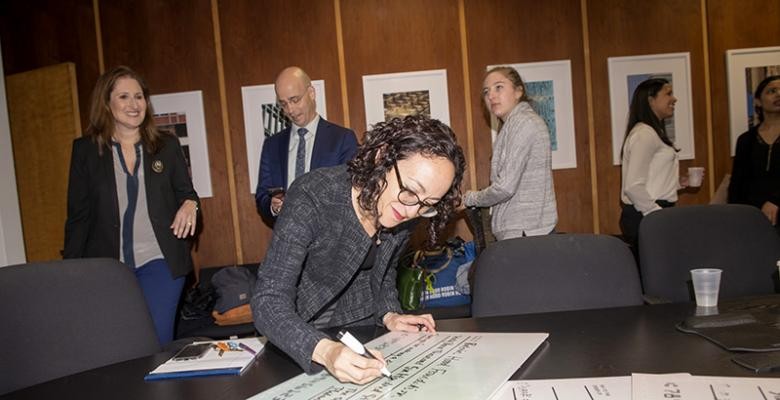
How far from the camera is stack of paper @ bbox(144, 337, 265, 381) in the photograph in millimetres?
1386

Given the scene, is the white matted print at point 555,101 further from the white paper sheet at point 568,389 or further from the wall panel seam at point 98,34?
the white paper sheet at point 568,389

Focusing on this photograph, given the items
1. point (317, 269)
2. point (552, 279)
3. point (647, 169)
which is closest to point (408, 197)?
point (317, 269)

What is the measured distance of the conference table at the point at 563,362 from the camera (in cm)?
126

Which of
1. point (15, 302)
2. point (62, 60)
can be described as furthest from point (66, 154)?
point (15, 302)

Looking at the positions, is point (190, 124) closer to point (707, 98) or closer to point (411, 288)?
point (411, 288)

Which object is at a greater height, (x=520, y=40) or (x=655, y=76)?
(x=520, y=40)

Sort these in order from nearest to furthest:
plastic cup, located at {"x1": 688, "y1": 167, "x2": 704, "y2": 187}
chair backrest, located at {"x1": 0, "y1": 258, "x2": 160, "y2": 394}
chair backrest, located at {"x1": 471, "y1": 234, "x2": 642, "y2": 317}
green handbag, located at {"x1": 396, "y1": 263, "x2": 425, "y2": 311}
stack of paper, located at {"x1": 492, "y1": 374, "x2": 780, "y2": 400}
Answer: stack of paper, located at {"x1": 492, "y1": 374, "x2": 780, "y2": 400}, chair backrest, located at {"x1": 0, "y1": 258, "x2": 160, "y2": 394}, chair backrest, located at {"x1": 471, "y1": 234, "x2": 642, "y2": 317}, green handbag, located at {"x1": 396, "y1": 263, "x2": 425, "y2": 311}, plastic cup, located at {"x1": 688, "y1": 167, "x2": 704, "y2": 187}

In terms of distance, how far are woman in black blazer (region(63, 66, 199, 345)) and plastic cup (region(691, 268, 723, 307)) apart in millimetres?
2103

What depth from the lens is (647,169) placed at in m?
3.65

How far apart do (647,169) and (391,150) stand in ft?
8.70

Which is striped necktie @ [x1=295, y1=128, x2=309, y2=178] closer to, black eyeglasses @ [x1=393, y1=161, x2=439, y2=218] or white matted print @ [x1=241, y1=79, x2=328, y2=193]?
white matted print @ [x1=241, y1=79, x2=328, y2=193]

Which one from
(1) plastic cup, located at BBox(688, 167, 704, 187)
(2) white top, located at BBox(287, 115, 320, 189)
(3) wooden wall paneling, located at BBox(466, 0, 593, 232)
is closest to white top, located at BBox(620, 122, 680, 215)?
(1) plastic cup, located at BBox(688, 167, 704, 187)

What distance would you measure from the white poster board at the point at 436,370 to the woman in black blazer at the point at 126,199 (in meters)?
1.50

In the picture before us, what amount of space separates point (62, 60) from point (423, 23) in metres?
2.93
